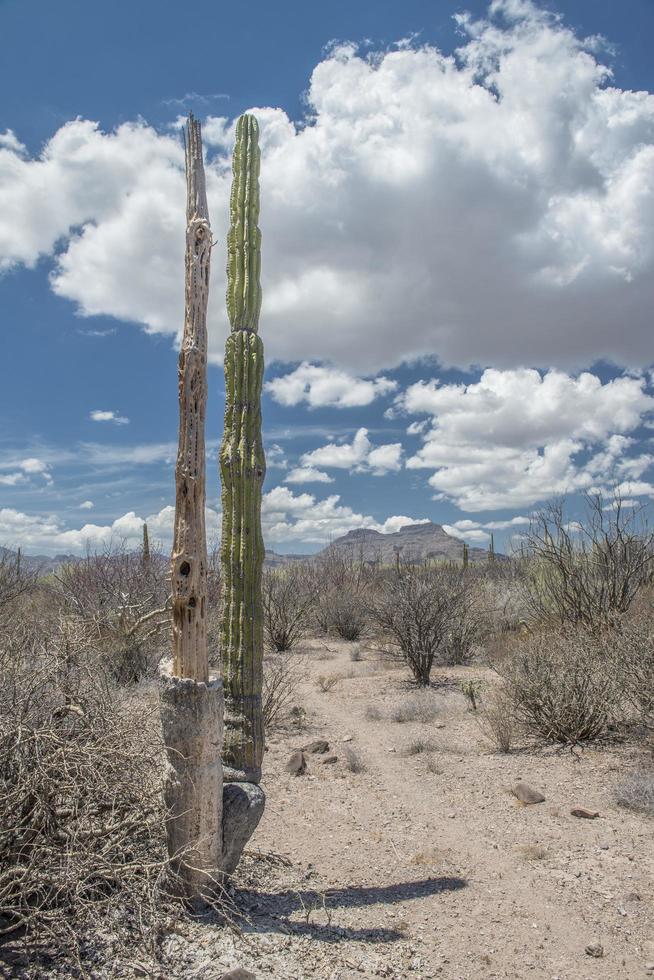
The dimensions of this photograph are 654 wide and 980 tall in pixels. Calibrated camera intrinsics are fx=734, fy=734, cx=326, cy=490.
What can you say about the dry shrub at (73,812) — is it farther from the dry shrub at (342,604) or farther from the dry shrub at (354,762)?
the dry shrub at (342,604)

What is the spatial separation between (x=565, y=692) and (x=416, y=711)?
2.39 m

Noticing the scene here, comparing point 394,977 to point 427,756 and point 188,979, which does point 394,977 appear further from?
point 427,756

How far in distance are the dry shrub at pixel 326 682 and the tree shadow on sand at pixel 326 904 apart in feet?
21.8

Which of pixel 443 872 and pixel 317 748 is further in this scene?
pixel 317 748

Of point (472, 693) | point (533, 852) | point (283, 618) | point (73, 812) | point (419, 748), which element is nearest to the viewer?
point (73, 812)

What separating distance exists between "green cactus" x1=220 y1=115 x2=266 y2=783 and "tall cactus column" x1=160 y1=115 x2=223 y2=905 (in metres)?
1.08

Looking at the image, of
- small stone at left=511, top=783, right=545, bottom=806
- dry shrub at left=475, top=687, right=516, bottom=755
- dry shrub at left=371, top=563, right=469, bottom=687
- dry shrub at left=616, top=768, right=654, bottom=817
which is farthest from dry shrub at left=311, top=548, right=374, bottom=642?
dry shrub at left=616, top=768, right=654, bottom=817

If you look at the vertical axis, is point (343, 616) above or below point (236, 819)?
above

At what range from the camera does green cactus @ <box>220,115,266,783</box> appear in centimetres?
555

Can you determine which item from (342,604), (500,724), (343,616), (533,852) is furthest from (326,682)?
(533,852)

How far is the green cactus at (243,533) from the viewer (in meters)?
5.55

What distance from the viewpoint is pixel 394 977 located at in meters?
3.94

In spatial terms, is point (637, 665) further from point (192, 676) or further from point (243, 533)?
point (192, 676)

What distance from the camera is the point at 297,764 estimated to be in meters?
7.68
